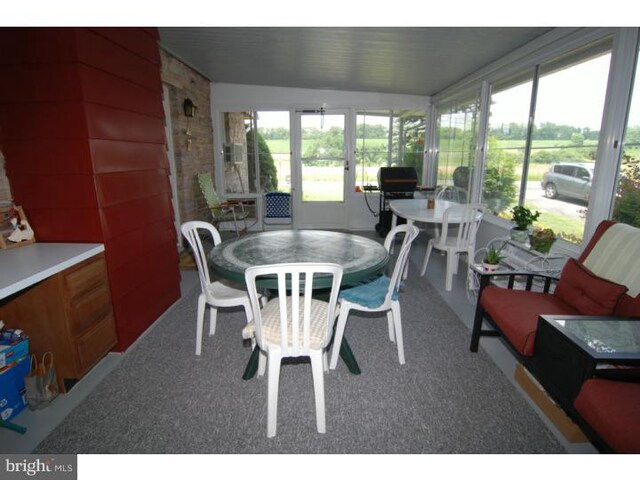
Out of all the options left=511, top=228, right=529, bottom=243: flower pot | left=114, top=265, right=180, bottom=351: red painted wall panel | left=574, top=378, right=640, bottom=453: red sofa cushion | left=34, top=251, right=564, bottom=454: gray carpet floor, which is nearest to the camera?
left=574, top=378, right=640, bottom=453: red sofa cushion

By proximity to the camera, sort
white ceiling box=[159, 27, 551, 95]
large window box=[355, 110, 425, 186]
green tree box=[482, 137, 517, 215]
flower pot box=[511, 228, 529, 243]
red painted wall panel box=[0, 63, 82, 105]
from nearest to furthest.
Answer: red painted wall panel box=[0, 63, 82, 105], flower pot box=[511, 228, 529, 243], white ceiling box=[159, 27, 551, 95], green tree box=[482, 137, 517, 215], large window box=[355, 110, 425, 186]

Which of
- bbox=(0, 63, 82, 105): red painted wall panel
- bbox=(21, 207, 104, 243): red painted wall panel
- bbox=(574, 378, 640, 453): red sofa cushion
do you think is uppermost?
bbox=(0, 63, 82, 105): red painted wall panel

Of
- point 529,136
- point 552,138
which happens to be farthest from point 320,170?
point 552,138

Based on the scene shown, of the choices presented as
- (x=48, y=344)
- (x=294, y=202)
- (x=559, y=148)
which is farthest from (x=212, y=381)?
(x=294, y=202)

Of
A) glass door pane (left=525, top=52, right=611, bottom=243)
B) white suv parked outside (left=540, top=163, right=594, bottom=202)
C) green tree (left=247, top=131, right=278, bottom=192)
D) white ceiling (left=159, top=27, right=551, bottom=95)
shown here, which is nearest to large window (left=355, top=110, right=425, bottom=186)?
white ceiling (left=159, top=27, right=551, bottom=95)

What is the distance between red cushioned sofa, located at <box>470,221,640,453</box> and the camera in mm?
1228

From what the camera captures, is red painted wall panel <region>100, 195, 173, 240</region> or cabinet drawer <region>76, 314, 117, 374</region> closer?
cabinet drawer <region>76, 314, 117, 374</region>

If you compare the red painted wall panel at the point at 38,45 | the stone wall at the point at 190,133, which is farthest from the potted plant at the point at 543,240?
the stone wall at the point at 190,133

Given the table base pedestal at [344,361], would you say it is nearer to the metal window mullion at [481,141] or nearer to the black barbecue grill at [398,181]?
the metal window mullion at [481,141]

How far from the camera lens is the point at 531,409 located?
1.81 metres

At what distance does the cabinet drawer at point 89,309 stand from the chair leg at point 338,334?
1492 mm

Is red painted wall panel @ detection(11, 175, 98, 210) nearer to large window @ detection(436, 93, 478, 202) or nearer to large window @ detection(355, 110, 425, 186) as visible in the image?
large window @ detection(436, 93, 478, 202)

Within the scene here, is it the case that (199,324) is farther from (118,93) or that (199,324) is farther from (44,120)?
(118,93)

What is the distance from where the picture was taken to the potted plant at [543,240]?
8.16 feet
